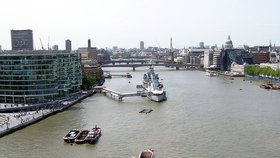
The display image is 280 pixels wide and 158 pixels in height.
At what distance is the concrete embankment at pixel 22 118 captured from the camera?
2428cm

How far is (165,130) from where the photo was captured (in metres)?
24.0

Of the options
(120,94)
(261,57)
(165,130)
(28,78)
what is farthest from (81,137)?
(261,57)

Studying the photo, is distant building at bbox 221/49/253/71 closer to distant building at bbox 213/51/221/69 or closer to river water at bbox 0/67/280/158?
distant building at bbox 213/51/221/69

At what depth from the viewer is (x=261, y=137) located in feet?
71.5

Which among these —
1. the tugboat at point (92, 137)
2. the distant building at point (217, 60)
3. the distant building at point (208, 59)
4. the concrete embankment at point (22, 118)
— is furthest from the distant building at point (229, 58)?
the tugboat at point (92, 137)

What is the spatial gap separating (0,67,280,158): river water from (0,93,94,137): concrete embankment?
0.45m

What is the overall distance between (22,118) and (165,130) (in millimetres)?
9717

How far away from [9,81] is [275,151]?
856 inches

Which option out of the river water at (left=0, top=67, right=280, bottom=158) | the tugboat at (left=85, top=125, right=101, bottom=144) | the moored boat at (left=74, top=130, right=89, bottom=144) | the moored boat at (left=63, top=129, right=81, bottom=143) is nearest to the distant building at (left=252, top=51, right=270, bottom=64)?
the river water at (left=0, top=67, right=280, bottom=158)

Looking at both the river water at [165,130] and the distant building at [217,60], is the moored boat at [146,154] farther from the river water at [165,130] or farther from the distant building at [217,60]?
the distant building at [217,60]

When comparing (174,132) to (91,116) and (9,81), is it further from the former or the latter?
(9,81)

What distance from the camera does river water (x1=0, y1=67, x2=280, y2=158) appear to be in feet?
64.3

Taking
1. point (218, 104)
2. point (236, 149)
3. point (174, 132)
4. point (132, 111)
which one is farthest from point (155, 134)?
point (218, 104)

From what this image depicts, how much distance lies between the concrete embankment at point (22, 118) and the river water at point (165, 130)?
450 mm
